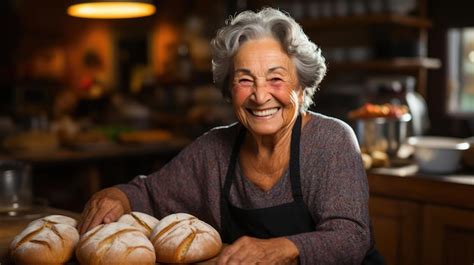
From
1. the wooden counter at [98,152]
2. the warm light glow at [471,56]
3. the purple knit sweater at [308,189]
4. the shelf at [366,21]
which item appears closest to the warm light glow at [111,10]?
the wooden counter at [98,152]

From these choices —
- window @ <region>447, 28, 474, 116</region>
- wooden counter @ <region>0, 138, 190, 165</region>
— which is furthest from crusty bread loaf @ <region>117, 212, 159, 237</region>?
window @ <region>447, 28, 474, 116</region>

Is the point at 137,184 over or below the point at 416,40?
below

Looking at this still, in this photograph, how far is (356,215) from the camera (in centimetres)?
174

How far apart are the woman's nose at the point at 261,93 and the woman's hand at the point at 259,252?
45cm

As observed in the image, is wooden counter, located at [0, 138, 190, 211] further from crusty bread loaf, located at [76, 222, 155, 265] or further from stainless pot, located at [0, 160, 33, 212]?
crusty bread loaf, located at [76, 222, 155, 265]

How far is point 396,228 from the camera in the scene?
289 cm

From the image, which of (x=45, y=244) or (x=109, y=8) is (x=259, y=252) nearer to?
(x=45, y=244)

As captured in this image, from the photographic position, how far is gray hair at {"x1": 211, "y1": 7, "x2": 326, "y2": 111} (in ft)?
6.21

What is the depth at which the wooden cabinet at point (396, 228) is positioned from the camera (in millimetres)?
2838

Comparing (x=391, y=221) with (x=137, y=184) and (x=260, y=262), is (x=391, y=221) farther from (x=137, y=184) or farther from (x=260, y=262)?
(x=260, y=262)

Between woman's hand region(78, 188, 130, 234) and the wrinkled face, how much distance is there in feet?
1.58

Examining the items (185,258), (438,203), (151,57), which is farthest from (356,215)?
(151,57)

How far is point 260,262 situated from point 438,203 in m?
1.44

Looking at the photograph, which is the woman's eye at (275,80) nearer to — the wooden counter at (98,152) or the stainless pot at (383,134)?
the stainless pot at (383,134)
